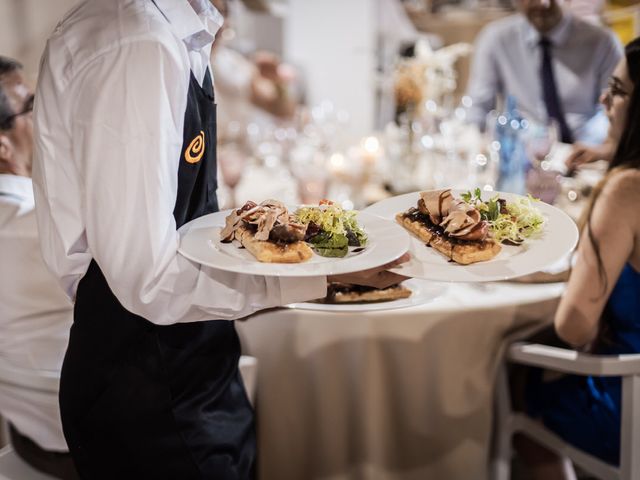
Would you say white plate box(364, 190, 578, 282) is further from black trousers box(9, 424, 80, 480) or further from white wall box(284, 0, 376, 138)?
white wall box(284, 0, 376, 138)

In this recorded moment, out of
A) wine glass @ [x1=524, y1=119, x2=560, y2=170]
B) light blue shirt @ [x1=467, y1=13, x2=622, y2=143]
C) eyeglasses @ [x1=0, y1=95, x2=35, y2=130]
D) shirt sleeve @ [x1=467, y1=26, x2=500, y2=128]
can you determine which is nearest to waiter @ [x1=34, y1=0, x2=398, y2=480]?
eyeglasses @ [x1=0, y1=95, x2=35, y2=130]

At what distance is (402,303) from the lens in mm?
1311

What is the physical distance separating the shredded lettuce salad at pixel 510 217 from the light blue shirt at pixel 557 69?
97.5 inches

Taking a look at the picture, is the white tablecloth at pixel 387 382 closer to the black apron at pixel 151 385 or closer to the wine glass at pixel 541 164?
the black apron at pixel 151 385

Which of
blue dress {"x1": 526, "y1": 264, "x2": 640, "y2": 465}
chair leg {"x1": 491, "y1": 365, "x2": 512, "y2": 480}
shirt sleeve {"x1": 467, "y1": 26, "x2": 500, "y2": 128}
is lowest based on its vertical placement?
chair leg {"x1": 491, "y1": 365, "x2": 512, "y2": 480}

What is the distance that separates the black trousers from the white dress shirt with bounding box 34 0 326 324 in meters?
0.67

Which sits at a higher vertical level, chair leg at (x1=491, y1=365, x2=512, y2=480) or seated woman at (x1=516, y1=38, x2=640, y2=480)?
seated woman at (x1=516, y1=38, x2=640, y2=480)

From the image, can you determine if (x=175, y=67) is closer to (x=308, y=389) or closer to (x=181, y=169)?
(x=181, y=169)

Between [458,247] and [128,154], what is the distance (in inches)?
21.8

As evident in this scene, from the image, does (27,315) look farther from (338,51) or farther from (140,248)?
(338,51)

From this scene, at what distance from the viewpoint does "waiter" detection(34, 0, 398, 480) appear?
92 cm

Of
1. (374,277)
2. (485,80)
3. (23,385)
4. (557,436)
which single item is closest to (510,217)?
(374,277)

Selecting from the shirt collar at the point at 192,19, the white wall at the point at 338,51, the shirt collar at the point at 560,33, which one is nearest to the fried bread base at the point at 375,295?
the shirt collar at the point at 192,19

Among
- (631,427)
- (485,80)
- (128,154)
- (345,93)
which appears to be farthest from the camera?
Answer: (345,93)
